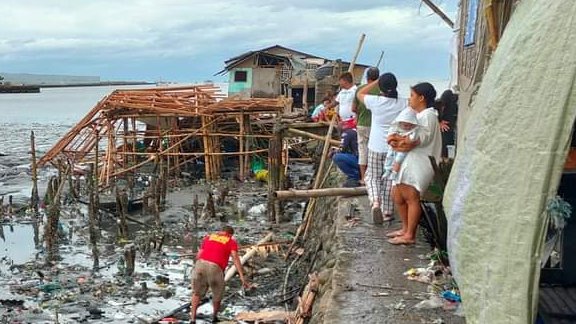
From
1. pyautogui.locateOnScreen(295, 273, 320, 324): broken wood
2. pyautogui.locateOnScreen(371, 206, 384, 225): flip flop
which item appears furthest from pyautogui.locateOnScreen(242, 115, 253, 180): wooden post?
pyautogui.locateOnScreen(295, 273, 320, 324): broken wood

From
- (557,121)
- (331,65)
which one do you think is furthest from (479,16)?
(331,65)

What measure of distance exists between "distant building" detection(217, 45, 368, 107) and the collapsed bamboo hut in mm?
10018

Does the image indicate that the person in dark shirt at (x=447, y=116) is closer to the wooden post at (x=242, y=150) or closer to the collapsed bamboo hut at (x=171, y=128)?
the collapsed bamboo hut at (x=171, y=128)

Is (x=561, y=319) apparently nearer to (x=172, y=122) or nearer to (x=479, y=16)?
(x=479, y=16)

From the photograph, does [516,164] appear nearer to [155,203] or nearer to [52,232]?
[52,232]

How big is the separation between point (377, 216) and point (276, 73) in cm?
2944

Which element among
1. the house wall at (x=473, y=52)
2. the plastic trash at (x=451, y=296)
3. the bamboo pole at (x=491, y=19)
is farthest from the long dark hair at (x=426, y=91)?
the plastic trash at (x=451, y=296)

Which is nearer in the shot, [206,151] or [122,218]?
[122,218]

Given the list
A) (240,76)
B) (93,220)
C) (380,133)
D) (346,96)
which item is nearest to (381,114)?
(380,133)

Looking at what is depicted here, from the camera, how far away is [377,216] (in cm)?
848

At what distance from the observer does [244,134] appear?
2419cm

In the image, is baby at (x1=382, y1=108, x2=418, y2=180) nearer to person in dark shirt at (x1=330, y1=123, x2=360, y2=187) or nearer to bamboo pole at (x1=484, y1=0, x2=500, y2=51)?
bamboo pole at (x1=484, y1=0, x2=500, y2=51)

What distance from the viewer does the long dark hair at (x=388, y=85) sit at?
25.9 ft

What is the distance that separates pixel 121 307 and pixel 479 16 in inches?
Answer: 294
